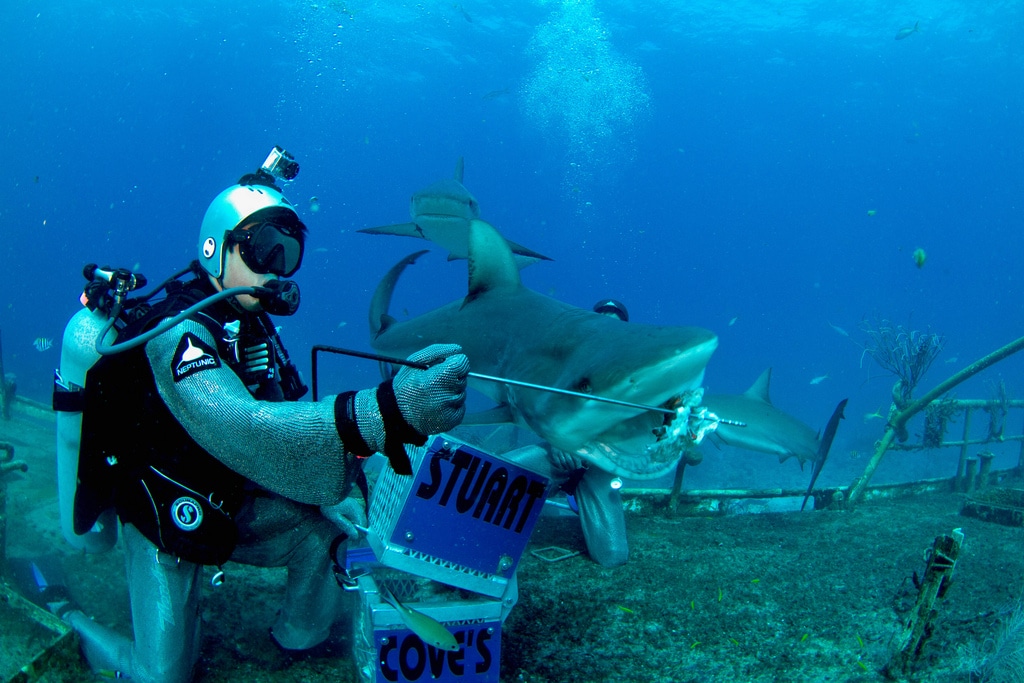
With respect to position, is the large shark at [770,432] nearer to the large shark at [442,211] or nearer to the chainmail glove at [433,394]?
the large shark at [442,211]

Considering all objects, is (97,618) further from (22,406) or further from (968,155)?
(968,155)

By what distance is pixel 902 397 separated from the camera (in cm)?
733

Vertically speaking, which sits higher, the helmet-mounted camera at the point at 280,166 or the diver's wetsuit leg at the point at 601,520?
the helmet-mounted camera at the point at 280,166

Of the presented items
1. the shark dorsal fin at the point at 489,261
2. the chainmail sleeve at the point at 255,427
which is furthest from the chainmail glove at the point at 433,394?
the shark dorsal fin at the point at 489,261

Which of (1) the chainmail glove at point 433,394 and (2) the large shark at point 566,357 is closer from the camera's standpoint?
(1) the chainmail glove at point 433,394

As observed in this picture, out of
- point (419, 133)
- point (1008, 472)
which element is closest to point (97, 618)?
point (1008, 472)

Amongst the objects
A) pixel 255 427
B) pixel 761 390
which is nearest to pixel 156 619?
pixel 255 427

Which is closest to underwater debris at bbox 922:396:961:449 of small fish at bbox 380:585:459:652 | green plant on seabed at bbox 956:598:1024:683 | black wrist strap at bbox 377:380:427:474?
green plant on seabed at bbox 956:598:1024:683

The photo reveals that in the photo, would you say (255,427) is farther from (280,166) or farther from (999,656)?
(999,656)

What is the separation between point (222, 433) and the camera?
74.0 inches

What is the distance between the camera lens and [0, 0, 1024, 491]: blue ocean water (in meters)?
51.8

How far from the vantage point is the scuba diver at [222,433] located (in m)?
1.81

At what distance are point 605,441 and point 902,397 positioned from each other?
700 cm

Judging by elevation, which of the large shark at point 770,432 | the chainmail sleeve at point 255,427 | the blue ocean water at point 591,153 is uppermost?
the blue ocean water at point 591,153
